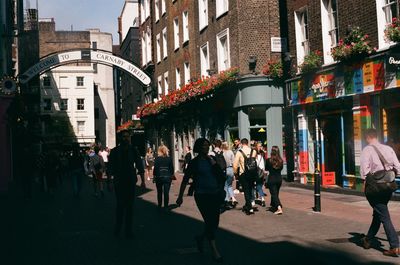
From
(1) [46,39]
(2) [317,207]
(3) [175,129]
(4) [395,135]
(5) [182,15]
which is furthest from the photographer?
(1) [46,39]

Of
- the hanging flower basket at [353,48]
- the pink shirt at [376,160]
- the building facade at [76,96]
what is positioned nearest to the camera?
the pink shirt at [376,160]

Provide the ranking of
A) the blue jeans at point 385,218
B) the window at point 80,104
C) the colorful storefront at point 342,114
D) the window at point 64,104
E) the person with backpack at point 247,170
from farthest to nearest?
the window at point 80,104, the window at point 64,104, the colorful storefront at point 342,114, the person with backpack at point 247,170, the blue jeans at point 385,218

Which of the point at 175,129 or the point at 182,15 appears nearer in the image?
the point at 182,15

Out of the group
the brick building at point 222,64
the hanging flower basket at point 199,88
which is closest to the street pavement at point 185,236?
the brick building at point 222,64

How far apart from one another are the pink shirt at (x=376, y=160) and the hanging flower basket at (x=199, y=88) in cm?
1590

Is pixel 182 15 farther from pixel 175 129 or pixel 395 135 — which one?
pixel 395 135

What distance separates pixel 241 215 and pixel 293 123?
8819mm

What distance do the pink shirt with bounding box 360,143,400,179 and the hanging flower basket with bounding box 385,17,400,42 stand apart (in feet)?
21.5

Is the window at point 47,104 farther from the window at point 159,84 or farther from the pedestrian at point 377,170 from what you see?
the pedestrian at point 377,170

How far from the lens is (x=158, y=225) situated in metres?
11.9

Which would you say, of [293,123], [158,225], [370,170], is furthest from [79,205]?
[370,170]

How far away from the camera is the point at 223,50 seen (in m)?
27.2

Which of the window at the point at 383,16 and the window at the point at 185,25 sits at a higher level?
the window at the point at 185,25

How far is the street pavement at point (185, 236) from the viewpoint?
8.11 meters
